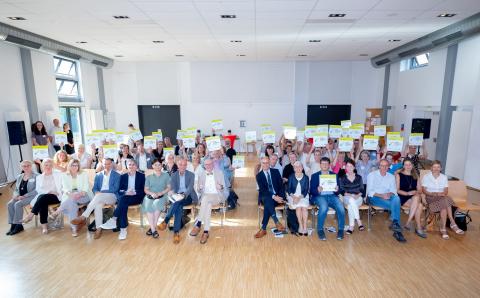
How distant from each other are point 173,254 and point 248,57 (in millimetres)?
8994

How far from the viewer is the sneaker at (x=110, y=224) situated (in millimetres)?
5121

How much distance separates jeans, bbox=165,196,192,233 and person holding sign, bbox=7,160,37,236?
105 inches

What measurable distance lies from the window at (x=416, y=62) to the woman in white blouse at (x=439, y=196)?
21.5 feet

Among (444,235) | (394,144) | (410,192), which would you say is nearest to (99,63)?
(394,144)

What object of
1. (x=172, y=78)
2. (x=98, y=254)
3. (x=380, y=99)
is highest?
(x=172, y=78)

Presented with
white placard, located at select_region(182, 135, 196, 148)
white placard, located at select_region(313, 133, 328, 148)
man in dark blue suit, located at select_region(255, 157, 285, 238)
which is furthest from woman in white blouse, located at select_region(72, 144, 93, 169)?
white placard, located at select_region(313, 133, 328, 148)

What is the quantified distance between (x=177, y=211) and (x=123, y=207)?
98cm

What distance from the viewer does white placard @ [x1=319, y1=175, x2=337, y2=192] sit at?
484 cm

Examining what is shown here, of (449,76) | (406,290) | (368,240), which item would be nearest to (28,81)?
(368,240)

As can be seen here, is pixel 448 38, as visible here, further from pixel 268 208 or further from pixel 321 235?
pixel 268 208

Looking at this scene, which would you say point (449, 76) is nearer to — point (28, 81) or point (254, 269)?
point (254, 269)

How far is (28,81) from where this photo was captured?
8.62m

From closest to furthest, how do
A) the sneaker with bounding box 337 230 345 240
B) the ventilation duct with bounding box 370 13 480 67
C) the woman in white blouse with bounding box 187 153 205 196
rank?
the sneaker with bounding box 337 230 345 240, the woman in white blouse with bounding box 187 153 205 196, the ventilation duct with bounding box 370 13 480 67

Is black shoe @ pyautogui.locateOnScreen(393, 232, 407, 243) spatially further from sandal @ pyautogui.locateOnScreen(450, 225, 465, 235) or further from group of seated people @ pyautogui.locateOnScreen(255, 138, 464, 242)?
sandal @ pyautogui.locateOnScreen(450, 225, 465, 235)
